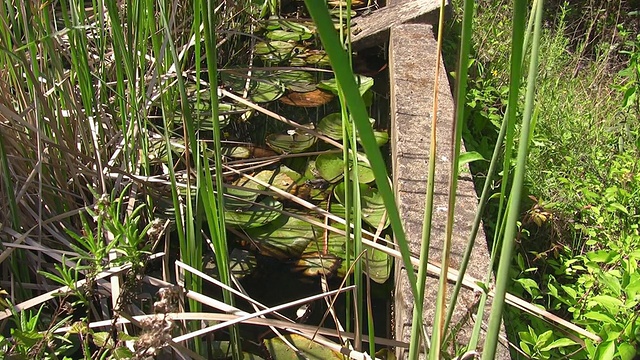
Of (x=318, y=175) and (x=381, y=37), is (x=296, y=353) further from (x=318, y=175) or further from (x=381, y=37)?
(x=381, y=37)

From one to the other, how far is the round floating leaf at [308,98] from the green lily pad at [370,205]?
58cm

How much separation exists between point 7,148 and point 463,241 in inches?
39.4

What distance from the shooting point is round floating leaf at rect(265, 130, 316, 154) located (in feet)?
6.93

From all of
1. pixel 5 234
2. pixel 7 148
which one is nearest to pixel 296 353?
pixel 5 234

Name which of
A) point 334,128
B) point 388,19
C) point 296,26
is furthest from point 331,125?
point 296,26

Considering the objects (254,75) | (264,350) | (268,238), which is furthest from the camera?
(254,75)

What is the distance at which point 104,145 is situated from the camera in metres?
1.54

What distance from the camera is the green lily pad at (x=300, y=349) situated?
1.38 m

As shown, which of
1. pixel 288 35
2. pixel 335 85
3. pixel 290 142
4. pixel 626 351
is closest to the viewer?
pixel 626 351

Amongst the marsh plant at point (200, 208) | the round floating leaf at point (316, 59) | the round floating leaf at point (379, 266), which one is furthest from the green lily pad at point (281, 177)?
the round floating leaf at point (316, 59)

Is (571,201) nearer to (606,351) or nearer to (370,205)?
(370,205)

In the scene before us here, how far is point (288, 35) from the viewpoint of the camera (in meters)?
2.90

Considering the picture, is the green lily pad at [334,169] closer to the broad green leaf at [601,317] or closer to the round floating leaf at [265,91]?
the round floating leaf at [265,91]

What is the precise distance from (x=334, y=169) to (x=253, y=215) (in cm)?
34
